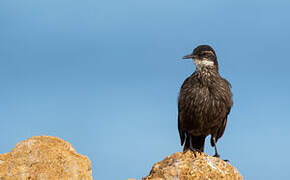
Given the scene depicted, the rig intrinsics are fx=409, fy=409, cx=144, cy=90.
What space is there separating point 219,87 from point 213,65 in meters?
0.60

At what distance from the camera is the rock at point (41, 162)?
334 inches

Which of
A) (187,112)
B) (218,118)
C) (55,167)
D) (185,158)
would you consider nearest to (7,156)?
(55,167)

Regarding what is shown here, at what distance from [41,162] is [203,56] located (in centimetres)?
483

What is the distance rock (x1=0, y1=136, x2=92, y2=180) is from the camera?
849 centimetres

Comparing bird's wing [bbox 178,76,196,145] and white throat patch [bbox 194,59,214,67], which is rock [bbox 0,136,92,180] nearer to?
bird's wing [bbox 178,76,196,145]

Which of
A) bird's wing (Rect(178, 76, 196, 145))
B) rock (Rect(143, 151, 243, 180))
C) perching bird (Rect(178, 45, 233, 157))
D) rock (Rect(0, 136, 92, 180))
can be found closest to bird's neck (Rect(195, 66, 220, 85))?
perching bird (Rect(178, 45, 233, 157))

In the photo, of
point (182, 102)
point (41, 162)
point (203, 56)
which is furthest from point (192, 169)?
point (203, 56)

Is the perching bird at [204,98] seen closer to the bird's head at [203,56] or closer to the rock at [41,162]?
the bird's head at [203,56]

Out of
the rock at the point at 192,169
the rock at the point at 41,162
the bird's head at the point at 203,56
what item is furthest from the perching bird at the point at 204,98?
the rock at the point at 41,162

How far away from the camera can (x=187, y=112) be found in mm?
10547

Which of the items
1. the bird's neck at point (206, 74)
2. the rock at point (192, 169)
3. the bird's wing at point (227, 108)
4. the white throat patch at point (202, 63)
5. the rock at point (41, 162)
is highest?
the white throat patch at point (202, 63)

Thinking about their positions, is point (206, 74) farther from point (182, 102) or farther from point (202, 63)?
point (182, 102)

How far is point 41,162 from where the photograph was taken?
8531mm

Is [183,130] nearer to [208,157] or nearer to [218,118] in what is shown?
[218,118]
